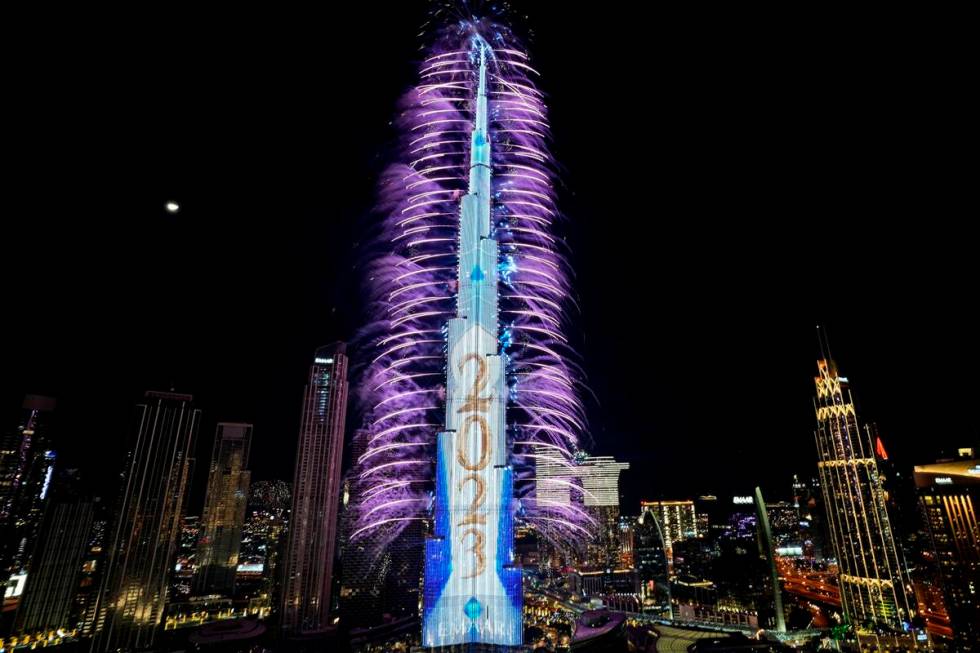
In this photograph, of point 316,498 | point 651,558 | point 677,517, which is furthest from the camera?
point 677,517

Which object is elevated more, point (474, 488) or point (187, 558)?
point (474, 488)

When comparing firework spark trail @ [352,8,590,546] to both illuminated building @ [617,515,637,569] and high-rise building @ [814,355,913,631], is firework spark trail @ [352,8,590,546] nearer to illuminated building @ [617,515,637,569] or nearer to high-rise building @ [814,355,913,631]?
high-rise building @ [814,355,913,631]

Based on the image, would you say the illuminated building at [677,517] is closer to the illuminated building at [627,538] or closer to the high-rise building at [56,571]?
the illuminated building at [627,538]

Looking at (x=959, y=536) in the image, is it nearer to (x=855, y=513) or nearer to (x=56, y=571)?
(x=855, y=513)

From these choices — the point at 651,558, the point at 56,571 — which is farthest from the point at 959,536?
the point at 56,571

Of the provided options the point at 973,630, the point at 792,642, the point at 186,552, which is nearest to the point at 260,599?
the point at 186,552

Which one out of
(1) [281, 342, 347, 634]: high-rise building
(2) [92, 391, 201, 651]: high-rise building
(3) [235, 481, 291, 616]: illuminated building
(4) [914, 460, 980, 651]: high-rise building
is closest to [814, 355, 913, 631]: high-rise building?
(4) [914, 460, 980, 651]: high-rise building

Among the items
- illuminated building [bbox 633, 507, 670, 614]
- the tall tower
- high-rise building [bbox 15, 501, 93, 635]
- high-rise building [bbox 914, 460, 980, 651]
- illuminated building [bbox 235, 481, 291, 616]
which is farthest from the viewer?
illuminated building [bbox 235, 481, 291, 616]
